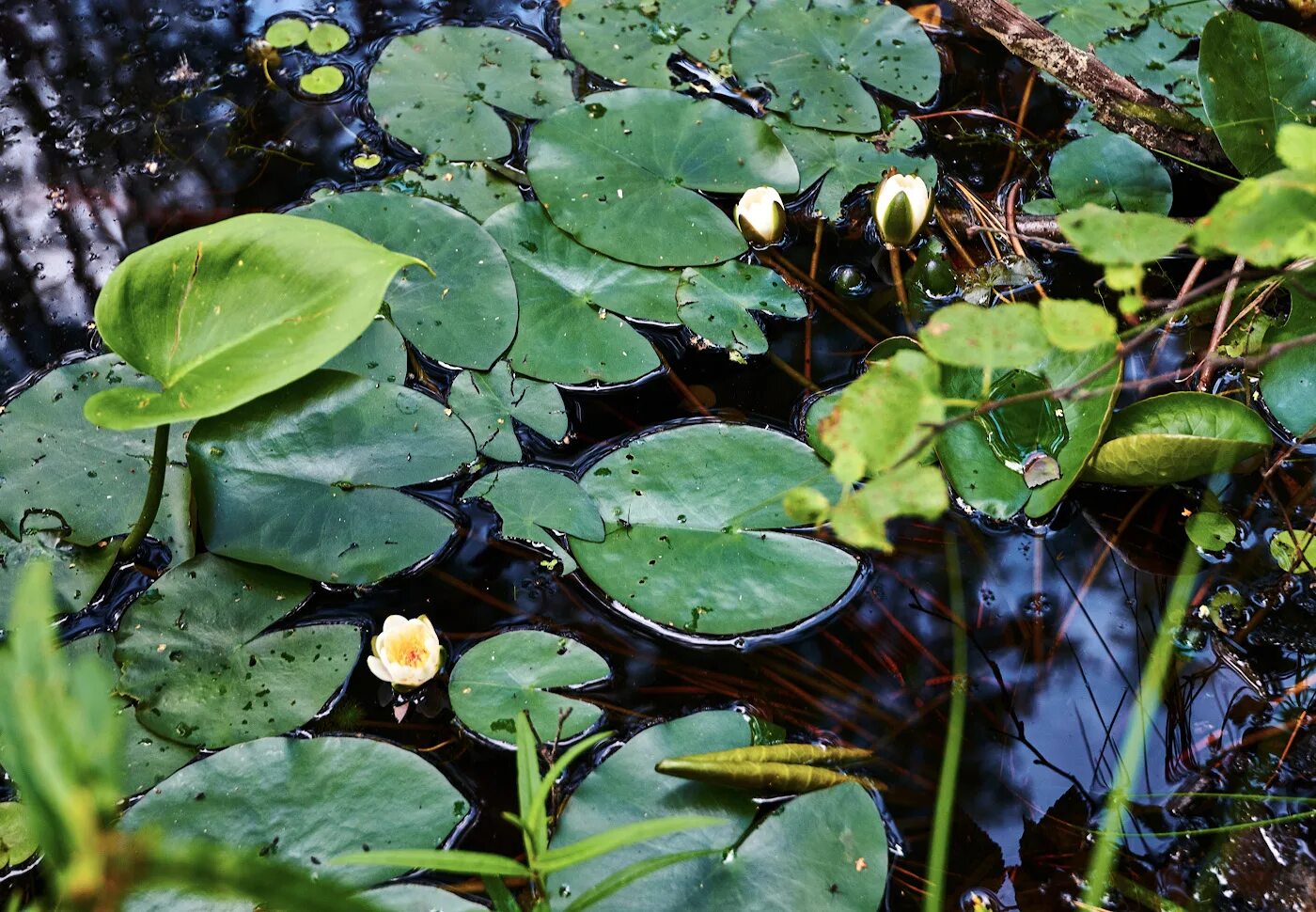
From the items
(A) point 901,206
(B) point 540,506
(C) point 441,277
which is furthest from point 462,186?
(A) point 901,206

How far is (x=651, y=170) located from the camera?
2.23 meters

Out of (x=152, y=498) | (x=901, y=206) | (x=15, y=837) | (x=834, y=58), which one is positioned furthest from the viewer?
(x=834, y=58)

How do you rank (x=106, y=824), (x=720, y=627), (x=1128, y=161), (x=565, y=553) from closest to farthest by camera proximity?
(x=106, y=824) → (x=720, y=627) → (x=565, y=553) → (x=1128, y=161)

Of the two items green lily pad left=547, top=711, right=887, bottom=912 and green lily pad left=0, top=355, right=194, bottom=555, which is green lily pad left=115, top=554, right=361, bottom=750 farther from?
green lily pad left=547, top=711, right=887, bottom=912

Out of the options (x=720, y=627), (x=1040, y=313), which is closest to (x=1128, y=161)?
(x=1040, y=313)

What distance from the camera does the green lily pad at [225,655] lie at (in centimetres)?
146

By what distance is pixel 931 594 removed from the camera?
1.69 meters

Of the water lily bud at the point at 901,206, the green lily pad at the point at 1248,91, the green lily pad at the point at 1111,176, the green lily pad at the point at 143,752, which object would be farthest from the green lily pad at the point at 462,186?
the green lily pad at the point at 1248,91

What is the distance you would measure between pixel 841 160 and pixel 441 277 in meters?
1.10

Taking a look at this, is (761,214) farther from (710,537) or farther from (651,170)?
(710,537)

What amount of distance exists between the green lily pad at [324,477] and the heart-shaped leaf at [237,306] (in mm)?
230

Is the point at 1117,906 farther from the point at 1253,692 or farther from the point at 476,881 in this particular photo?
the point at 476,881

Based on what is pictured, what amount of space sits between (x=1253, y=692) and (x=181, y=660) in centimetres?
184

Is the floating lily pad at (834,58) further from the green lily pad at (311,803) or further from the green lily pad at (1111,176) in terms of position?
the green lily pad at (311,803)
